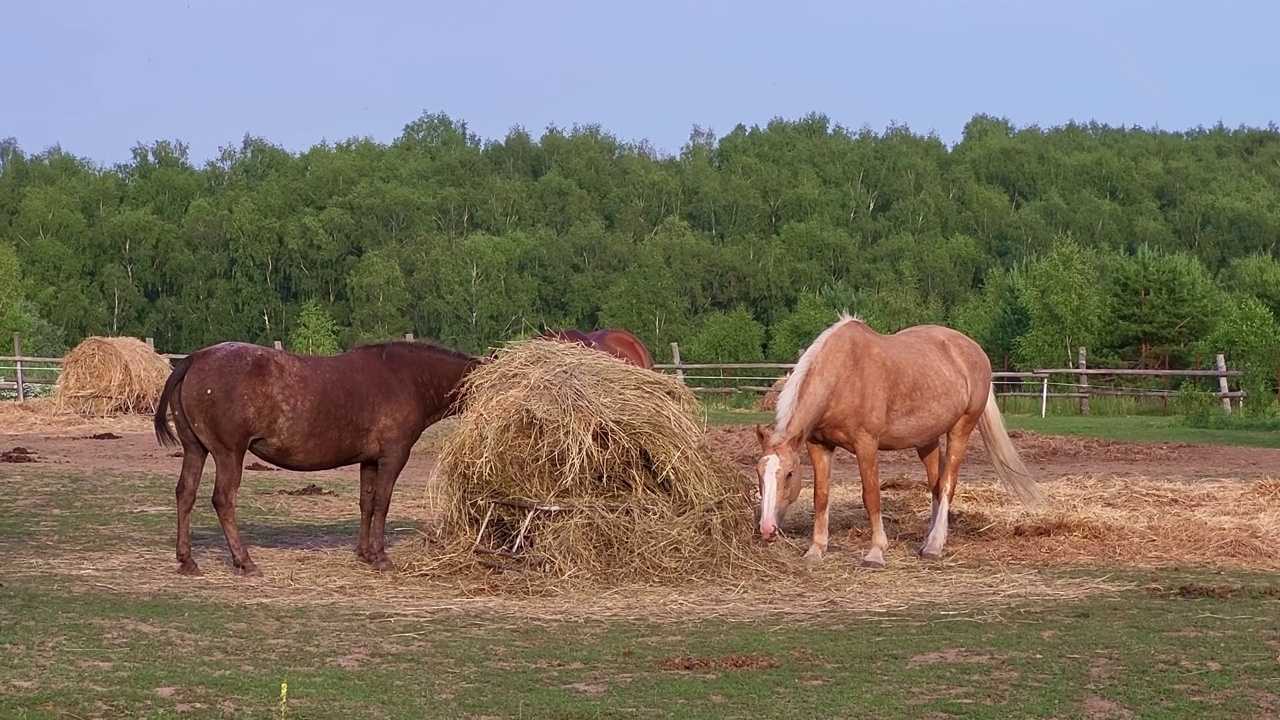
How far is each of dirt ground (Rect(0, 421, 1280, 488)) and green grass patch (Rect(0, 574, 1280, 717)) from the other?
6.38 metres

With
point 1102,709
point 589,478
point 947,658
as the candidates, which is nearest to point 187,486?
point 589,478

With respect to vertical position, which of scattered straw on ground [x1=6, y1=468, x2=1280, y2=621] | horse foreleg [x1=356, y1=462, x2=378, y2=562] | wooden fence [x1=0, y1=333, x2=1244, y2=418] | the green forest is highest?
the green forest

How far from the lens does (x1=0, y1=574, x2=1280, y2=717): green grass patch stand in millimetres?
5453

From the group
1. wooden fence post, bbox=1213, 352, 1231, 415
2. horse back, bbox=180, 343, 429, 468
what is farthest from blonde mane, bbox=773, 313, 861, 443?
wooden fence post, bbox=1213, 352, 1231, 415

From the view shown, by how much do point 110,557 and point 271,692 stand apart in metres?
4.26

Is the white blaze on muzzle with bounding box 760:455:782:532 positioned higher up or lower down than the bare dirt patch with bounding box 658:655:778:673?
higher up

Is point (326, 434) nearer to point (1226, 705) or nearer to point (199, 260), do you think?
point (1226, 705)

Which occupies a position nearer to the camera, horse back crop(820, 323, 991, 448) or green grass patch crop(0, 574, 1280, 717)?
green grass patch crop(0, 574, 1280, 717)

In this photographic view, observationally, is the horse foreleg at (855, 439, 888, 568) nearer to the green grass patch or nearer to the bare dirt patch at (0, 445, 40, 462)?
the green grass patch

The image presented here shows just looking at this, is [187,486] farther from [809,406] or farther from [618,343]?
[618,343]

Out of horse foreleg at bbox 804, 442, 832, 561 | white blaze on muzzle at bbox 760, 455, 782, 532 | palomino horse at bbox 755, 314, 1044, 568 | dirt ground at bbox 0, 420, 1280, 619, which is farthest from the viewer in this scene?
horse foreleg at bbox 804, 442, 832, 561

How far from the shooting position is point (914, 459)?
57.0ft

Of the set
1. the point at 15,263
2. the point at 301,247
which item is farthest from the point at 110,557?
the point at 301,247

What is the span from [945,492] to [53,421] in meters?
18.1
